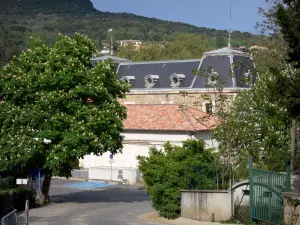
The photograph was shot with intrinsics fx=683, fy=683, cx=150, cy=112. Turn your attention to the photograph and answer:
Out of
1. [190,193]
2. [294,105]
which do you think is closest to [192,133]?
[190,193]

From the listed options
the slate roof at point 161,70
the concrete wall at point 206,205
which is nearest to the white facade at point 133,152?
the slate roof at point 161,70

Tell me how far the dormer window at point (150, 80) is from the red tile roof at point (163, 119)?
1707 cm

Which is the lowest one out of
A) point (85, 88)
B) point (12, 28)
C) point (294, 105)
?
point (294, 105)

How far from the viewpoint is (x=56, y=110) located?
1297 inches

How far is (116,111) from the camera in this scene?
34219mm

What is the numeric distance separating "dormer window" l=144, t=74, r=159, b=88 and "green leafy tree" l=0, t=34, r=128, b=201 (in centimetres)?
3761

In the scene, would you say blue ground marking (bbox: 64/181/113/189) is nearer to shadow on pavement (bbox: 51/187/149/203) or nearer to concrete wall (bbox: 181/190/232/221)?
shadow on pavement (bbox: 51/187/149/203)

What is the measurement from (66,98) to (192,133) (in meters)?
17.4

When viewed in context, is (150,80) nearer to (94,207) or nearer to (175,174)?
(94,207)

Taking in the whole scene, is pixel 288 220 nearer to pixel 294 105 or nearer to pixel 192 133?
pixel 294 105

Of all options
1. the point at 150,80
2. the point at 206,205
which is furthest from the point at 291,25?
the point at 150,80

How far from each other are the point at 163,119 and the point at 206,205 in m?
25.7

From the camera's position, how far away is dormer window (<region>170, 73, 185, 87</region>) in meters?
69.6

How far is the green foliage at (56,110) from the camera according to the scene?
32406 millimetres
